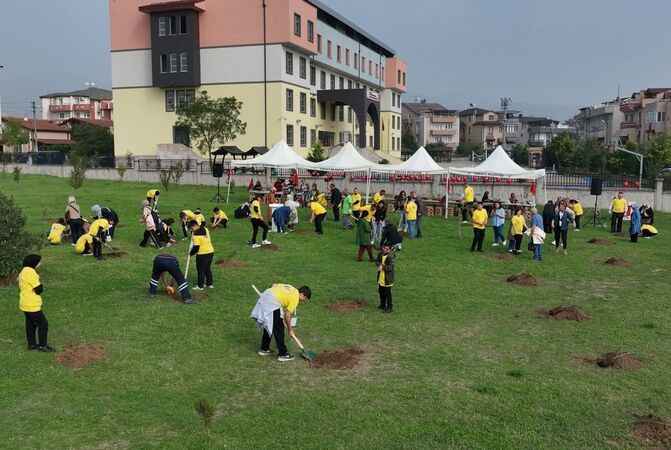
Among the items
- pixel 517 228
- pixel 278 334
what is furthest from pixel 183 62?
pixel 278 334

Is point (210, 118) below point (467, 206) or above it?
above

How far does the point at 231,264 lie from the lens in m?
15.9

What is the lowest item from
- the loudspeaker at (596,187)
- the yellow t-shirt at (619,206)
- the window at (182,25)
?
the yellow t-shirt at (619,206)

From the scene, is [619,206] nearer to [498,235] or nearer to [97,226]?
[498,235]

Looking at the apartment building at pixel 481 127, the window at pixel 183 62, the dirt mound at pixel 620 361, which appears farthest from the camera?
the apartment building at pixel 481 127

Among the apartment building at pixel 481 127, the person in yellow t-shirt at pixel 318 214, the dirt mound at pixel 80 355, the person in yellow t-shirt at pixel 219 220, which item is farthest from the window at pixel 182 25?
the apartment building at pixel 481 127

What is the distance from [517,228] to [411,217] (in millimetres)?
3930

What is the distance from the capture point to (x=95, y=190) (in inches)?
1383

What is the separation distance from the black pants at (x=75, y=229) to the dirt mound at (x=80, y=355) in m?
9.41

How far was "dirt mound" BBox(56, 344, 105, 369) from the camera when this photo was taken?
884 centimetres

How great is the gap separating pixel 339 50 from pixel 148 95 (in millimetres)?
20278

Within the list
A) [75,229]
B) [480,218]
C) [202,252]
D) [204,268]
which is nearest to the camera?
[202,252]

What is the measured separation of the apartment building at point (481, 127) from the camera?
383 feet

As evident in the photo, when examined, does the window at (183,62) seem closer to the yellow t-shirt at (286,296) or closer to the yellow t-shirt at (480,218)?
the yellow t-shirt at (480,218)
